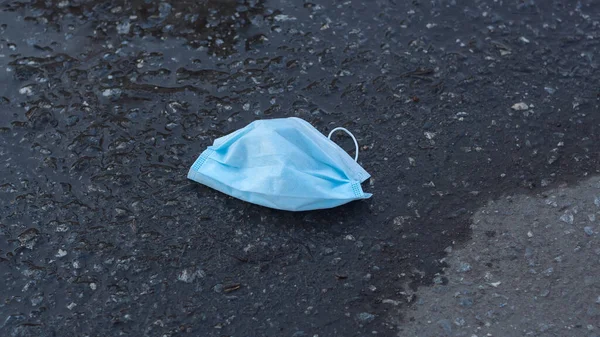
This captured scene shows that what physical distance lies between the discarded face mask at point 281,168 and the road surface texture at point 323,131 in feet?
0.29

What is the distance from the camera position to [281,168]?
3.51 meters

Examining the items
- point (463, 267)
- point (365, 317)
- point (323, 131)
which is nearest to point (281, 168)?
point (323, 131)

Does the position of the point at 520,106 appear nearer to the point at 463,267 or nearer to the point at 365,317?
→ the point at 463,267

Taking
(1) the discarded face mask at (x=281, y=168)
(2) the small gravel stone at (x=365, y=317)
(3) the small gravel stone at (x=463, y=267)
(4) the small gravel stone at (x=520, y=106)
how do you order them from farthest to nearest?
(4) the small gravel stone at (x=520, y=106), (1) the discarded face mask at (x=281, y=168), (3) the small gravel stone at (x=463, y=267), (2) the small gravel stone at (x=365, y=317)

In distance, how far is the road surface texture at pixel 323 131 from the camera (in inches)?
124

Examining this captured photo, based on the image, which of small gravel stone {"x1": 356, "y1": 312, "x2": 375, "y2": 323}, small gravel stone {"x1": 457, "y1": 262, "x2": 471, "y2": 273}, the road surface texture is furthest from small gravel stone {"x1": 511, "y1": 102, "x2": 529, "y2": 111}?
small gravel stone {"x1": 356, "y1": 312, "x2": 375, "y2": 323}

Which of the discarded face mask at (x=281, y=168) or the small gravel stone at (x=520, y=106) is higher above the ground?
the small gravel stone at (x=520, y=106)

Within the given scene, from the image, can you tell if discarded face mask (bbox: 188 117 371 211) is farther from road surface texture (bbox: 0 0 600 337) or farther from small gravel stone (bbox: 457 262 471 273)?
small gravel stone (bbox: 457 262 471 273)

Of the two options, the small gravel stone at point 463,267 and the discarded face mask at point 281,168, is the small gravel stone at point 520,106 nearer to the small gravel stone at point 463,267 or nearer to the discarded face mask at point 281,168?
the discarded face mask at point 281,168

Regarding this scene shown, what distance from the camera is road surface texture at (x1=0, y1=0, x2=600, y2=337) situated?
314 centimetres

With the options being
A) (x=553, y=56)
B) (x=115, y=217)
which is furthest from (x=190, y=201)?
(x=553, y=56)

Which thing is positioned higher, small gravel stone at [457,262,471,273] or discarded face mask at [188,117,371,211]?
discarded face mask at [188,117,371,211]

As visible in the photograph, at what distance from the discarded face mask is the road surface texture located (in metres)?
0.09

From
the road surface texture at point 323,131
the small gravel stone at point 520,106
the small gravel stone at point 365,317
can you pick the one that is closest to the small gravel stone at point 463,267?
the road surface texture at point 323,131
